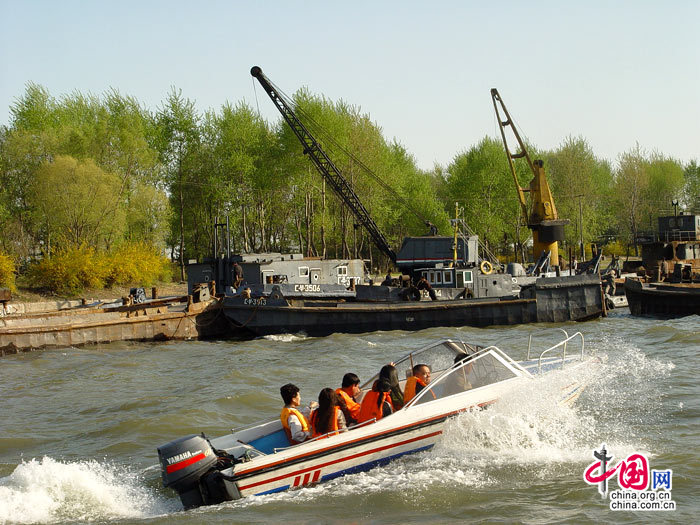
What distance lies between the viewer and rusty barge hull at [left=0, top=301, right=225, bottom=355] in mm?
25422

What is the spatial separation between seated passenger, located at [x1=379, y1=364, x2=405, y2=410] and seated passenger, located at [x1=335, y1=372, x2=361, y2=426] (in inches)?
16.6

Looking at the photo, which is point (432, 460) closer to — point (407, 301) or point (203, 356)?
point (203, 356)

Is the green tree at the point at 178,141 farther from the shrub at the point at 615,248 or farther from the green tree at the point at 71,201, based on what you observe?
the shrub at the point at 615,248

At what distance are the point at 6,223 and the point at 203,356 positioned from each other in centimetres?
2801

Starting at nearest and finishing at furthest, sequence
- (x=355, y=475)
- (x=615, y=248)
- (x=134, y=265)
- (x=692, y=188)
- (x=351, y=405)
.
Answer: (x=355, y=475) → (x=351, y=405) → (x=134, y=265) → (x=615, y=248) → (x=692, y=188)

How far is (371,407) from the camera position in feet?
32.5

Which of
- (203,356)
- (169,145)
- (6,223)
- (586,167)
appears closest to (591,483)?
(203,356)

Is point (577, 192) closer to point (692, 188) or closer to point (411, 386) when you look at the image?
point (692, 188)

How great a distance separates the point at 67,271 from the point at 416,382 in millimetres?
34815

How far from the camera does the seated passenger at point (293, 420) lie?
937cm

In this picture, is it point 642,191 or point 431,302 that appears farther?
point 642,191

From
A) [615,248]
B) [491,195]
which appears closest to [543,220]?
[491,195]

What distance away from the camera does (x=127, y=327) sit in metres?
27.7

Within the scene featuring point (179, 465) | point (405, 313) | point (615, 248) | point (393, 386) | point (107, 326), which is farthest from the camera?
point (615, 248)
